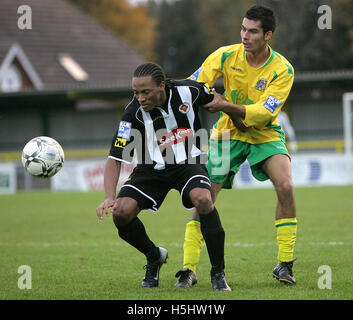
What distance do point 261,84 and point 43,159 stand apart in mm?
2054

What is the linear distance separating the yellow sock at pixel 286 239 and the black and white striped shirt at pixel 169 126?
3.36 feet

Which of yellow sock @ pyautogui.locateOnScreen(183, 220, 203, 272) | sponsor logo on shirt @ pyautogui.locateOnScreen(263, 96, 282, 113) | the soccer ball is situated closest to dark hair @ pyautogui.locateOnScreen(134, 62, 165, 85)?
sponsor logo on shirt @ pyautogui.locateOnScreen(263, 96, 282, 113)

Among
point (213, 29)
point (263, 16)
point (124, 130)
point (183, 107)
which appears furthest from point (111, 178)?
point (213, 29)

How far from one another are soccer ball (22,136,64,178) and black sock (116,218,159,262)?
85 cm

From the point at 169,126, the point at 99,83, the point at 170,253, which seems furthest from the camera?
the point at 99,83

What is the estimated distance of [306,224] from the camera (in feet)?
35.2

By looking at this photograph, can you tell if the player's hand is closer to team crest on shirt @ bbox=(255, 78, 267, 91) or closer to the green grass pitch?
the green grass pitch

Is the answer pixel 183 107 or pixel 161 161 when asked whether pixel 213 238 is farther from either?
pixel 183 107

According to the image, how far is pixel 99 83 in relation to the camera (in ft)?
118

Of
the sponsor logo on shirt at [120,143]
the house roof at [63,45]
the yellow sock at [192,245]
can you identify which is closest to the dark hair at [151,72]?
the sponsor logo on shirt at [120,143]

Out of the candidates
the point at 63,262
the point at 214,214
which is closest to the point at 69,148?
the point at 63,262

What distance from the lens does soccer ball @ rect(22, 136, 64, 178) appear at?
20.4 ft
